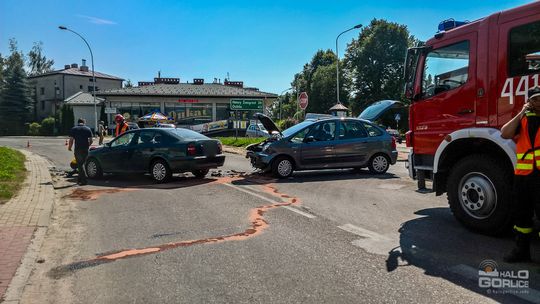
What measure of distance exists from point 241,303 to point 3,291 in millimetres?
2289

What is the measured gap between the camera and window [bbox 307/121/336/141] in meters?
12.5

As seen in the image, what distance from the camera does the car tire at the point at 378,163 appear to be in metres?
12.9

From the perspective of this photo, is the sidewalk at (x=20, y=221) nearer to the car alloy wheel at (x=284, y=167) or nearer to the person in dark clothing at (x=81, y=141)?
the person in dark clothing at (x=81, y=141)

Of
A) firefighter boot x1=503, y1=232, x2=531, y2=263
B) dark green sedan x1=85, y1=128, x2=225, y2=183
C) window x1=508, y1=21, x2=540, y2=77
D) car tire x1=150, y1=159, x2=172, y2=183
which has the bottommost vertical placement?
firefighter boot x1=503, y1=232, x2=531, y2=263

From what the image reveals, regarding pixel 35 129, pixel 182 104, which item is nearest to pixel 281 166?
pixel 182 104

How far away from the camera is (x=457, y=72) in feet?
21.0

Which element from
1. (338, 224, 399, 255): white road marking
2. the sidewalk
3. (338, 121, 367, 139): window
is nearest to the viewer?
the sidewalk

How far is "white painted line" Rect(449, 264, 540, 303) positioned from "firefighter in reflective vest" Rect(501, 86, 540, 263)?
1.68 feet

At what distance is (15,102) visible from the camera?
217 ft

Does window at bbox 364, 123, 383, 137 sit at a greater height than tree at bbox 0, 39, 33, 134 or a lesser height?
lesser

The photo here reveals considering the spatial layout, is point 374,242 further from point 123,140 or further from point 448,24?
point 123,140

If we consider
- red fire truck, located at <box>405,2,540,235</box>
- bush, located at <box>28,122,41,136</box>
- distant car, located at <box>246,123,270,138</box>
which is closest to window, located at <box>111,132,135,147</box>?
red fire truck, located at <box>405,2,540,235</box>

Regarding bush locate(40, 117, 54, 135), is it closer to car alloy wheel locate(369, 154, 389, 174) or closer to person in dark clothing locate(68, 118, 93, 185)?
person in dark clothing locate(68, 118, 93, 185)

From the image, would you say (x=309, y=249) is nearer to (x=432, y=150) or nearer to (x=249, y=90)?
(x=432, y=150)
